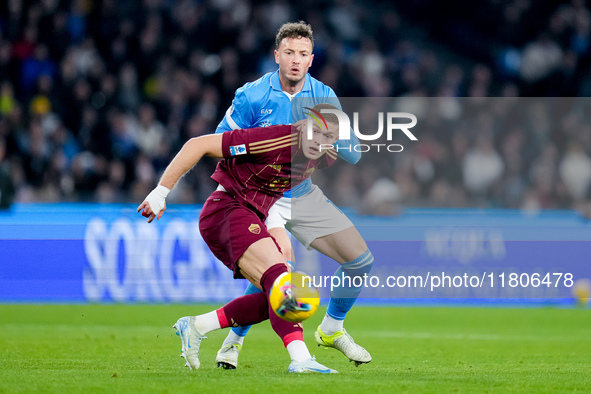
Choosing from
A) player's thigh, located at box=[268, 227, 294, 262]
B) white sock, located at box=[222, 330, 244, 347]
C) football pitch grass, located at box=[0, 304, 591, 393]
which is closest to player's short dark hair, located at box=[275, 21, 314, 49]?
player's thigh, located at box=[268, 227, 294, 262]

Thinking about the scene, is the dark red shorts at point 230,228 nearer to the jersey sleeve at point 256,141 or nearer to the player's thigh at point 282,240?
the player's thigh at point 282,240

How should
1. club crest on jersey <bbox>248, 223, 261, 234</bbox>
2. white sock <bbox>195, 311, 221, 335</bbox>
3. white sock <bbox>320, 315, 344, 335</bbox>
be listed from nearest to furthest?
1. club crest on jersey <bbox>248, 223, 261, 234</bbox>
2. white sock <bbox>195, 311, 221, 335</bbox>
3. white sock <bbox>320, 315, 344, 335</bbox>

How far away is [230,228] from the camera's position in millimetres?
5617

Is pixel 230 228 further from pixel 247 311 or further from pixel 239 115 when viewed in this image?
pixel 239 115

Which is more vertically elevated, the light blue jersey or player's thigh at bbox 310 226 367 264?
the light blue jersey

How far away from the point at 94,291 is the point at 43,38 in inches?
236

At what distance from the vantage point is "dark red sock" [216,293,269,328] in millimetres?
5754

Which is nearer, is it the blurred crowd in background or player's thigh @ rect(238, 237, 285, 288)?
player's thigh @ rect(238, 237, 285, 288)

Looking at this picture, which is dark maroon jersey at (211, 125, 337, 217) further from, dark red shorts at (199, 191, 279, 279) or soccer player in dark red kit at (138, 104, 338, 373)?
dark red shorts at (199, 191, 279, 279)

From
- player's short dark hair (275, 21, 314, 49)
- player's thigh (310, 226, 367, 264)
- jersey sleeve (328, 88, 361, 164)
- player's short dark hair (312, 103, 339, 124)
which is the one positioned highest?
player's short dark hair (275, 21, 314, 49)

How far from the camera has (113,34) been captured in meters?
15.0

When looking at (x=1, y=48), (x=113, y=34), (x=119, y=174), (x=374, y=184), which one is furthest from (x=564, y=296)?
(x=1, y=48)

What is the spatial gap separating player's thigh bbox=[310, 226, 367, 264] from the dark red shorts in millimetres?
509

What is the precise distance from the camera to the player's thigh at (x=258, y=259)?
5.47 metres
